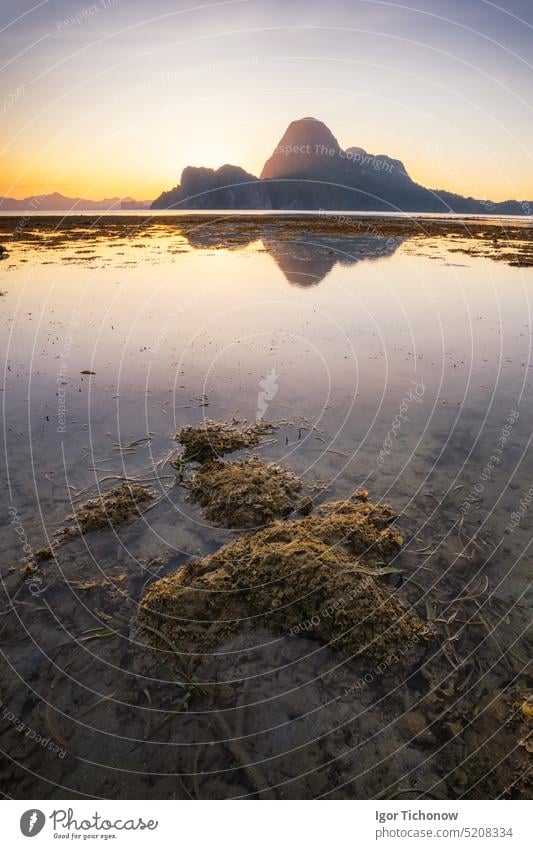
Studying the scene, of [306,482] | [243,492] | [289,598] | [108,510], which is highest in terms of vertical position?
[243,492]

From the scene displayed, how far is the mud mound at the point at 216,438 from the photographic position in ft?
33.1

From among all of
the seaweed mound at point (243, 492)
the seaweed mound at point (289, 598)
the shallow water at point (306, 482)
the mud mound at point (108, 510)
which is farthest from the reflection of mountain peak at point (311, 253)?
the seaweed mound at point (289, 598)

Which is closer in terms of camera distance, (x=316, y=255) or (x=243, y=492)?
(x=243, y=492)

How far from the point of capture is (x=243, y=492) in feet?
26.9

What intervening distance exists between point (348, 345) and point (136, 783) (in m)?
15.9

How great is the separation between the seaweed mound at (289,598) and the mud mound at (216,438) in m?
3.45

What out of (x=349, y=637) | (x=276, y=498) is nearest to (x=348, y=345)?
(x=276, y=498)

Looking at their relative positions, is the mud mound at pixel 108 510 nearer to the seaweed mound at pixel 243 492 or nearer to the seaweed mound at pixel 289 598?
the seaweed mound at pixel 243 492
